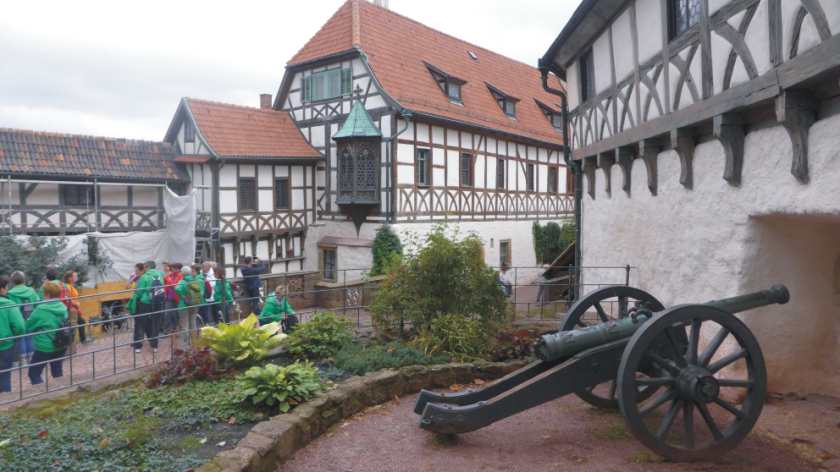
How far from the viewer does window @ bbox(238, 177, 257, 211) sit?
19.6m

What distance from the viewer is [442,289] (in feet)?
26.7

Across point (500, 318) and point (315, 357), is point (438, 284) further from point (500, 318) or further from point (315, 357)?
point (315, 357)

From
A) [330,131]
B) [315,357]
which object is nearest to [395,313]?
[315,357]

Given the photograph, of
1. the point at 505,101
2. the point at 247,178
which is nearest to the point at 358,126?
the point at 247,178

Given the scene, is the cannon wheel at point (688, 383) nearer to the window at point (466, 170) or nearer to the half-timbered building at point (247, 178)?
the half-timbered building at point (247, 178)

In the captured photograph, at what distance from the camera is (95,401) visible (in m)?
5.89

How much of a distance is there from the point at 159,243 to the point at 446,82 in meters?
11.1

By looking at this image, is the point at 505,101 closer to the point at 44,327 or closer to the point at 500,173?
the point at 500,173

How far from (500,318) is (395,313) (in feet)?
4.73

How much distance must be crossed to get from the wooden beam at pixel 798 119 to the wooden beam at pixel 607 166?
501 centimetres

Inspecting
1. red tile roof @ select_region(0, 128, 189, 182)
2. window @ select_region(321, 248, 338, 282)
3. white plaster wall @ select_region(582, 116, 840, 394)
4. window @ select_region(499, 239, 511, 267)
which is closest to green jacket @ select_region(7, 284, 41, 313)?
white plaster wall @ select_region(582, 116, 840, 394)

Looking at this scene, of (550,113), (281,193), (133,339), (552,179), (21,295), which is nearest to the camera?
(21,295)

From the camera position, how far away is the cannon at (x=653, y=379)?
4574 millimetres

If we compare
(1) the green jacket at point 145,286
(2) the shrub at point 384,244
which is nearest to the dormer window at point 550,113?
(2) the shrub at point 384,244
